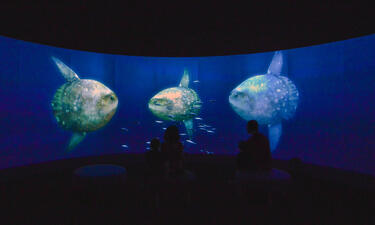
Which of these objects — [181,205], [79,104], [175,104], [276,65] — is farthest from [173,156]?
[276,65]

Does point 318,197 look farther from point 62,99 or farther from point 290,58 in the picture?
point 62,99

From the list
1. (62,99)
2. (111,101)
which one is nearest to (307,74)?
(111,101)

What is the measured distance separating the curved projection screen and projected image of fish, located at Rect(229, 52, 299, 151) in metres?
0.03

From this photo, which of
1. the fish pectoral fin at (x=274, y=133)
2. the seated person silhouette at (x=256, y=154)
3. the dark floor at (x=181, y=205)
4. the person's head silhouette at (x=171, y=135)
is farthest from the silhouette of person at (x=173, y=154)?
the fish pectoral fin at (x=274, y=133)

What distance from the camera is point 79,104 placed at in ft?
18.4

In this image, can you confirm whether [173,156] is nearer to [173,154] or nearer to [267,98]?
[173,154]

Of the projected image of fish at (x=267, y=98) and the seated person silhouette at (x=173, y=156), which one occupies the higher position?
the projected image of fish at (x=267, y=98)

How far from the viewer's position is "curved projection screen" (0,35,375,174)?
18.5 ft

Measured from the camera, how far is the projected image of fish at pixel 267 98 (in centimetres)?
600

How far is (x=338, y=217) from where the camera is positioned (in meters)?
2.84

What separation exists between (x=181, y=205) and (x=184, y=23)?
348cm

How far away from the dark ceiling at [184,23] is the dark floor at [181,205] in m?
3.05

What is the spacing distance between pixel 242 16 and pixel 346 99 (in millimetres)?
4406

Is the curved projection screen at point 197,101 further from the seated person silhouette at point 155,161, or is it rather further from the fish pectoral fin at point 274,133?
the seated person silhouette at point 155,161
